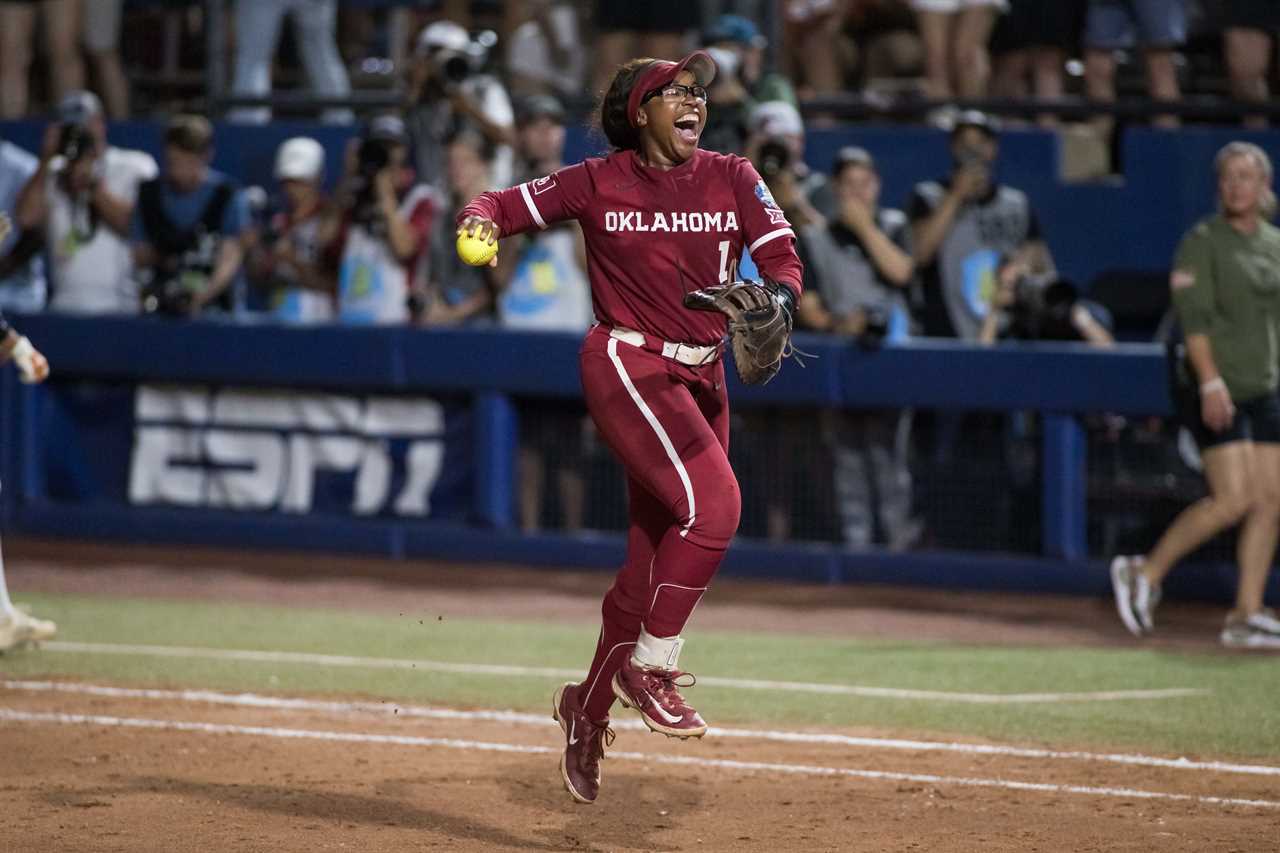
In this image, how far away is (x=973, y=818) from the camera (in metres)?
6.38

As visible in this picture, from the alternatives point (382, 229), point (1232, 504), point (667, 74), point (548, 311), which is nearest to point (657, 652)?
point (667, 74)

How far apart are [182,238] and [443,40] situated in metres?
2.31

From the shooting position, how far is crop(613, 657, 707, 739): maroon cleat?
5.89m

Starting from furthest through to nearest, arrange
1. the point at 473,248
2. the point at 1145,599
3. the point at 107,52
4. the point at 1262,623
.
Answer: the point at 107,52, the point at 1145,599, the point at 1262,623, the point at 473,248

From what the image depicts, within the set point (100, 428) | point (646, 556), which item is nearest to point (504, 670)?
point (646, 556)

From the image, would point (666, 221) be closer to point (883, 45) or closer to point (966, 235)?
point (966, 235)

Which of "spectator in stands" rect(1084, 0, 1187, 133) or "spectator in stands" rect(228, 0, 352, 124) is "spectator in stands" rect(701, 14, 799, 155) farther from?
"spectator in stands" rect(228, 0, 352, 124)

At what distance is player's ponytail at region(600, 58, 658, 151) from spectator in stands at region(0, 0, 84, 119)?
10.2 meters

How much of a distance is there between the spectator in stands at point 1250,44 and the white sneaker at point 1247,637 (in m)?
4.58

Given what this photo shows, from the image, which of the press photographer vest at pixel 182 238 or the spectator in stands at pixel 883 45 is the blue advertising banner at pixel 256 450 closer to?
the press photographer vest at pixel 182 238

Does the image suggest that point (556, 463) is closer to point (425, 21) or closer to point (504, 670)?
point (504, 670)

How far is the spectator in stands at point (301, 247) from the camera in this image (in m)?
13.6

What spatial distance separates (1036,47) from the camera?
13734 mm

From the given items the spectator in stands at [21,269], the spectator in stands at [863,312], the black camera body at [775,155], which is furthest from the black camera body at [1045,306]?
the spectator in stands at [21,269]
